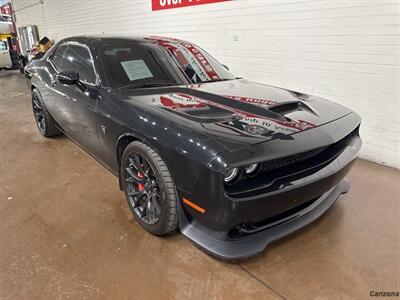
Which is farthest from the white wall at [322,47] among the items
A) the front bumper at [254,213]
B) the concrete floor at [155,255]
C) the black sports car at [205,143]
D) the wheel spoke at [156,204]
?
the wheel spoke at [156,204]

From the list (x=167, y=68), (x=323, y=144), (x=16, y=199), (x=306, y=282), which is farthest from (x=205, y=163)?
(x=16, y=199)

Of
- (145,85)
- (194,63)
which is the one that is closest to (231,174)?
(145,85)

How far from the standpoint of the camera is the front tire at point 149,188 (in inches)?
70.5

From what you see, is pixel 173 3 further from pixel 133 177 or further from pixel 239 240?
pixel 239 240

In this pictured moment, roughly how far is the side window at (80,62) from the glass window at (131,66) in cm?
16

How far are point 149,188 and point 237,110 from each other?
781 mm

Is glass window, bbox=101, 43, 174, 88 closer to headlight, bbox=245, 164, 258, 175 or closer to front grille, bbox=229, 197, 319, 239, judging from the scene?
headlight, bbox=245, 164, 258, 175

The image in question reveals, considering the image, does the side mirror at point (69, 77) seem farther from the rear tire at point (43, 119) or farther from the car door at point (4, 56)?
the car door at point (4, 56)

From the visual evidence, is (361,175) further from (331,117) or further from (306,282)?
(306,282)

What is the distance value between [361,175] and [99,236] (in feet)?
8.63

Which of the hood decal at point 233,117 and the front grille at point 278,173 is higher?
the hood decal at point 233,117

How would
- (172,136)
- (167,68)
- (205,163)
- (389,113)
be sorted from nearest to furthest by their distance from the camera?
(205,163), (172,136), (167,68), (389,113)

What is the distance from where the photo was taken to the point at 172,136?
168cm

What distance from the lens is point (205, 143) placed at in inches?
59.7
